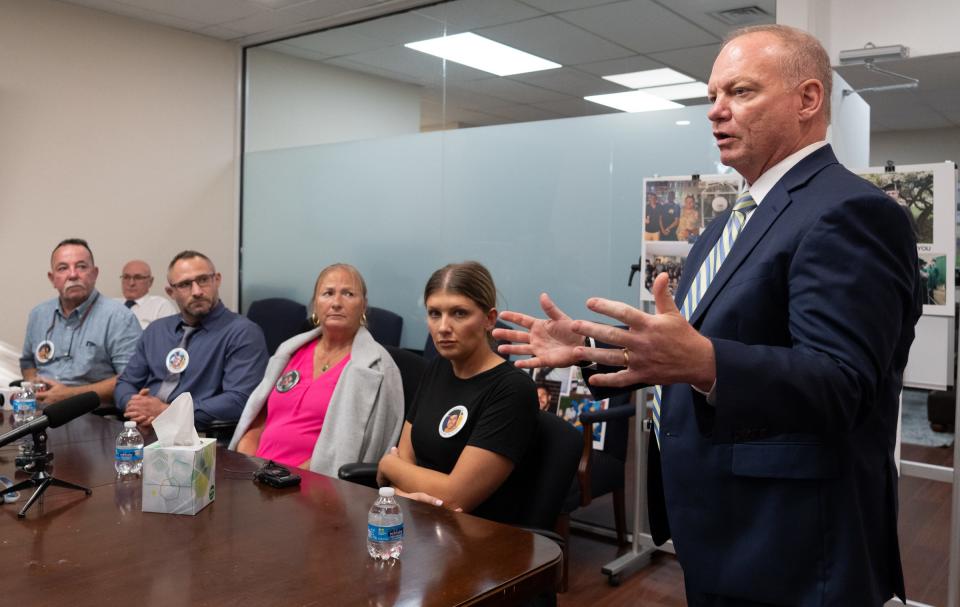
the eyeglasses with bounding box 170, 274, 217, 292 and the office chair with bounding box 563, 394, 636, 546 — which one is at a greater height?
the eyeglasses with bounding box 170, 274, 217, 292

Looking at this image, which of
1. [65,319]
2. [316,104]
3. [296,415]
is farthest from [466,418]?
[316,104]

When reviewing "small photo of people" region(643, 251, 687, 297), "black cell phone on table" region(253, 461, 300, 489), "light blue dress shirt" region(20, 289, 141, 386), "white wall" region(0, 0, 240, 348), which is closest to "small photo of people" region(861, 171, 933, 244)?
"small photo of people" region(643, 251, 687, 297)

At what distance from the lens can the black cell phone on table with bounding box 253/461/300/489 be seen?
194cm

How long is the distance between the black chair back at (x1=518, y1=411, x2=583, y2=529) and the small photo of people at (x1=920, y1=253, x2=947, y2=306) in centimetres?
170

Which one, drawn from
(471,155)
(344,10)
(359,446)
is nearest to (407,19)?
(344,10)

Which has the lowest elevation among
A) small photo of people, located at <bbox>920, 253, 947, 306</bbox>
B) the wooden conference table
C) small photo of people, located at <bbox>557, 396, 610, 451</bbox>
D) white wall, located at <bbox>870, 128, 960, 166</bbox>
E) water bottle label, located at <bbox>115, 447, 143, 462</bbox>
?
small photo of people, located at <bbox>557, 396, 610, 451</bbox>

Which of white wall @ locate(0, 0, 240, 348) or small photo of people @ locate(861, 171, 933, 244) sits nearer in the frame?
small photo of people @ locate(861, 171, 933, 244)

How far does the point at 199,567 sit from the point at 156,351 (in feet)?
7.02

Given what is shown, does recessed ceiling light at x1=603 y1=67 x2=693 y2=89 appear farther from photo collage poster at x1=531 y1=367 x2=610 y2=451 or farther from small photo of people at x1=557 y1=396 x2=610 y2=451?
small photo of people at x1=557 y1=396 x2=610 y2=451

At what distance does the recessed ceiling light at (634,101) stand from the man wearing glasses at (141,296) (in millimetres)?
3009

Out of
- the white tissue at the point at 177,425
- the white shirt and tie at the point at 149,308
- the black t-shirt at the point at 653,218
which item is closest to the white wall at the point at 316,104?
the white shirt and tie at the point at 149,308

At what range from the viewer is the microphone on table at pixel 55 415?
1.69 m

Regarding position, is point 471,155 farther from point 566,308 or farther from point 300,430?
point 300,430

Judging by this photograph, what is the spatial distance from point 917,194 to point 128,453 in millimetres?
2851
